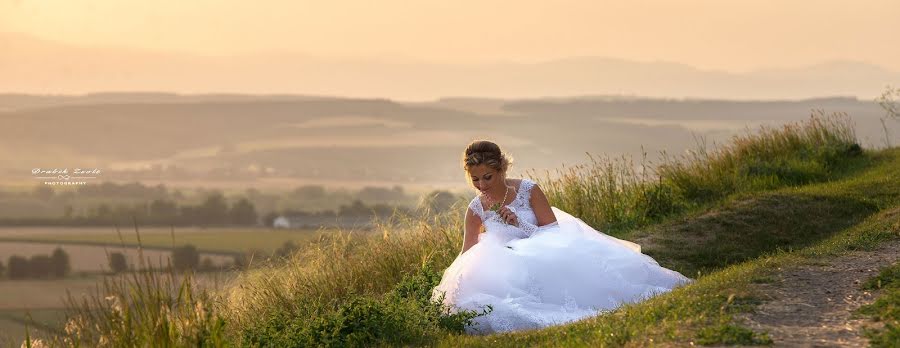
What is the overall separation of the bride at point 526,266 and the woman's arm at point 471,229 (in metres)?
0.01

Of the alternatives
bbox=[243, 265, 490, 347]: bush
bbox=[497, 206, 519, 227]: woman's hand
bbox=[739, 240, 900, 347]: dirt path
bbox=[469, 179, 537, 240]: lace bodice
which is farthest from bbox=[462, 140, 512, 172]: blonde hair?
bbox=[739, 240, 900, 347]: dirt path

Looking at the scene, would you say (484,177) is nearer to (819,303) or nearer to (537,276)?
(537,276)

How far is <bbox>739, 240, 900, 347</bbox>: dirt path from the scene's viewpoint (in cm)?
825

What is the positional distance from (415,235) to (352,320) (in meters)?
6.36

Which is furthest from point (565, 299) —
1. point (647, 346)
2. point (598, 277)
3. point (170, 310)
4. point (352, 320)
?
point (170, 310)

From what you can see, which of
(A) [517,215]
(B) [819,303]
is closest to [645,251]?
(A) [517,215]

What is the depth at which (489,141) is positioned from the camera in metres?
10.8

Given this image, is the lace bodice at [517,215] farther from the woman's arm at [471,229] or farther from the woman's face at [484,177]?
the woman's face at [484,177]

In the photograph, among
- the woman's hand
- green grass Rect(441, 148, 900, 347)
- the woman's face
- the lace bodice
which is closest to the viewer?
green grass Rect(441, 148, 900, 347)

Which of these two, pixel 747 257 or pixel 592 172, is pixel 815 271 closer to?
pixel 747 257

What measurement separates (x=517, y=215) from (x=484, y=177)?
2.29 feet

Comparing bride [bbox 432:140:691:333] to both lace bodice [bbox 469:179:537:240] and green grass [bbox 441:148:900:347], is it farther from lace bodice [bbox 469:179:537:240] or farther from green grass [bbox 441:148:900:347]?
green grass [bbox 441:148:900:347]

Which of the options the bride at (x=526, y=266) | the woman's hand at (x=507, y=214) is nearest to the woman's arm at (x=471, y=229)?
the bride at (x=526, y=266)

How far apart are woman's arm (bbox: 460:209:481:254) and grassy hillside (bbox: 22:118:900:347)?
2.71 ft
